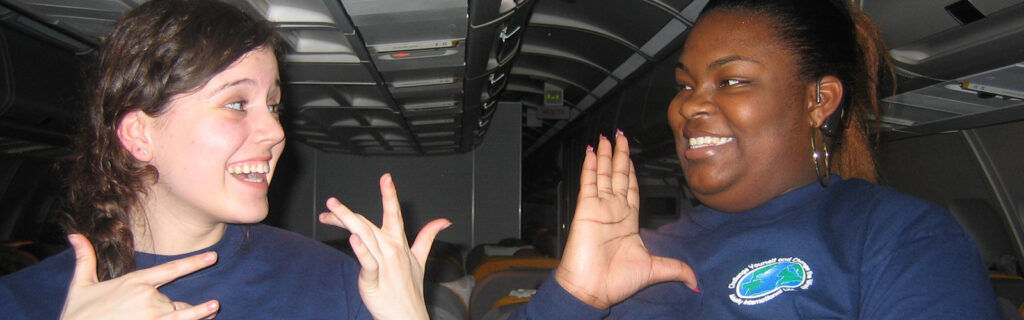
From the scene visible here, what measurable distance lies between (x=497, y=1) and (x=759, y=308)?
7.15ft

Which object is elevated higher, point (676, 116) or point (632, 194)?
point (676, 116)

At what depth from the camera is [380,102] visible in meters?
6.44

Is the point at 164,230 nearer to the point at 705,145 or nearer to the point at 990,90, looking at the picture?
the point at 705,145

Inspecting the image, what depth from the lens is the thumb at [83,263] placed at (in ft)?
3.64


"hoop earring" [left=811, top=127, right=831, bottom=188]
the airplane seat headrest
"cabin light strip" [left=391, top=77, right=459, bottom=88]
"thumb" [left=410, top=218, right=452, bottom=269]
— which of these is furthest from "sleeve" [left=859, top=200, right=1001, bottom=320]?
the airplane seat headrest

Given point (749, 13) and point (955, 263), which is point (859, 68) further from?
point (955, 263)

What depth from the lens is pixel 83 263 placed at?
1121mm

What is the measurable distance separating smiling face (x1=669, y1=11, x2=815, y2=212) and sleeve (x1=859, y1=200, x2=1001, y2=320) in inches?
9.8

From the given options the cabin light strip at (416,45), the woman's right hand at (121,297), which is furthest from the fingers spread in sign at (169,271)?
the cabin light strip at (416,45)

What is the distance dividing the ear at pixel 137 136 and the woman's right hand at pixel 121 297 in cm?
26

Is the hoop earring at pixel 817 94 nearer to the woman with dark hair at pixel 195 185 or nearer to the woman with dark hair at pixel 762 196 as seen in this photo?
the woman with dark hair at pixel 762 196

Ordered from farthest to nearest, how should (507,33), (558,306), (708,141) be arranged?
(507,33) → (708,141) → (558,306)

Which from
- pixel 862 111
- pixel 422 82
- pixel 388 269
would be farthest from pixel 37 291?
pixel 422 82

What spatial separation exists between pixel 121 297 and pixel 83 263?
11cm
